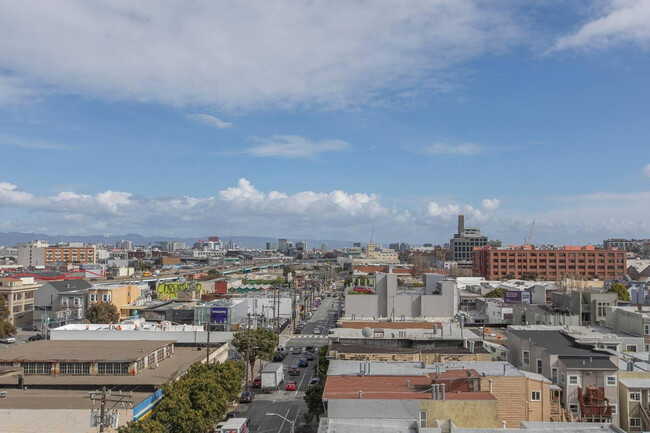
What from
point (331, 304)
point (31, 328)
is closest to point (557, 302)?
point (331, 304)

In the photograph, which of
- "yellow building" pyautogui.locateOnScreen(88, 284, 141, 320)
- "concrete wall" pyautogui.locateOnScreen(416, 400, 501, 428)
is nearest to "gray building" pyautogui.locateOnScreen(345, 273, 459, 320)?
"concrete wall" pyautogui.locateOnScreen(416, 400, 501, 428)

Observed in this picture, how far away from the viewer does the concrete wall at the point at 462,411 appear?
24.1 meters

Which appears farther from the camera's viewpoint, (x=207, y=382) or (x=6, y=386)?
(x=6, y=386)

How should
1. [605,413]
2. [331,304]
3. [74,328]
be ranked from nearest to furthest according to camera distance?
[605,413]
[74,328]
[331,304]

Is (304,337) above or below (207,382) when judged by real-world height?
below

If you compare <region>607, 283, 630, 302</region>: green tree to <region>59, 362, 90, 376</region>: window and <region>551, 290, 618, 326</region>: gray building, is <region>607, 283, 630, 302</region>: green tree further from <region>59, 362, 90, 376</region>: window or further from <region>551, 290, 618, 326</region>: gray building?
<region>59, 362, 90, 376</region>: window

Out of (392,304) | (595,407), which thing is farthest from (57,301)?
(595,407)

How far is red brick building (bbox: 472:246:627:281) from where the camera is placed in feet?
511

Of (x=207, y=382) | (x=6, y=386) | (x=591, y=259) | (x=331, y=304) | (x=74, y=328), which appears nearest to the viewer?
(x=207, y=382)

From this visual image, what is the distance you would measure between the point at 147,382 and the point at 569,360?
26428 mm

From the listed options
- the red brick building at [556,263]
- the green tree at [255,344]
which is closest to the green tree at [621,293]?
the red brick building at [556,263]

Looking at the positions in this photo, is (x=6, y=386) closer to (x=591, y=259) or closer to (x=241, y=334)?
Result: (x=241, y=334)

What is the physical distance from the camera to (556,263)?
6255 inches

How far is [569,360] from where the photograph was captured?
31.5 m
